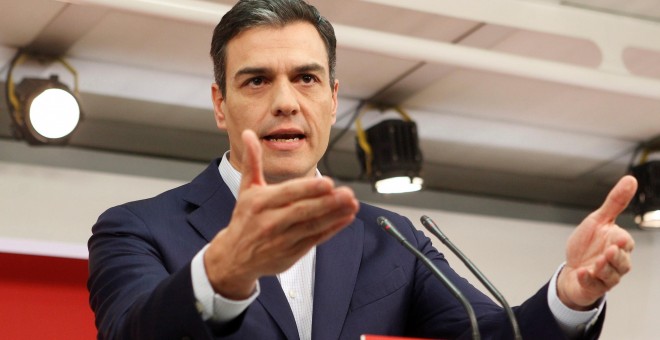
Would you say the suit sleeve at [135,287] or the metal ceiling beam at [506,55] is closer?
the suit sleeve at [135,287]

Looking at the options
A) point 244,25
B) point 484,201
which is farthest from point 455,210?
point 244,25

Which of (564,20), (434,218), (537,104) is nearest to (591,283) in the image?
(564,20)

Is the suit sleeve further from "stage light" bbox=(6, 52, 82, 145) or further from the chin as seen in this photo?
"stage light" bbox=(6, 52, 82, 145)

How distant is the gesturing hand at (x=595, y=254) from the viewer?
4.65 ft

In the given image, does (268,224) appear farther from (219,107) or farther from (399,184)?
Result: (399,184)

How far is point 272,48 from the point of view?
70.6 inches

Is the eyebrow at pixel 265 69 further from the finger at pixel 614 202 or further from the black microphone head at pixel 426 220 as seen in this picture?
the finger at pixel 614 202

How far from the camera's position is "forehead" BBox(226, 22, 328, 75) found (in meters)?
1.78

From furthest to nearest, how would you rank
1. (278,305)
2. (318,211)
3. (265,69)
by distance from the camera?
(265,69) → (278,305) → (318,211)

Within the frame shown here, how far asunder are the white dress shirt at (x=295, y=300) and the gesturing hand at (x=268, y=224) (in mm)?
13

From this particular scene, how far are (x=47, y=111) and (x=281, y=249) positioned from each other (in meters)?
3.26

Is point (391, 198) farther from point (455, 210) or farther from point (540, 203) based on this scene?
point (540, 203)

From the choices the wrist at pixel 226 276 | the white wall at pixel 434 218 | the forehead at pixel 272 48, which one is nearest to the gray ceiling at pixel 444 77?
the white wall at pixel 434 218

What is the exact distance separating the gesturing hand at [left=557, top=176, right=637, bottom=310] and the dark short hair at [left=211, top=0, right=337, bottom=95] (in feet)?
2.09
